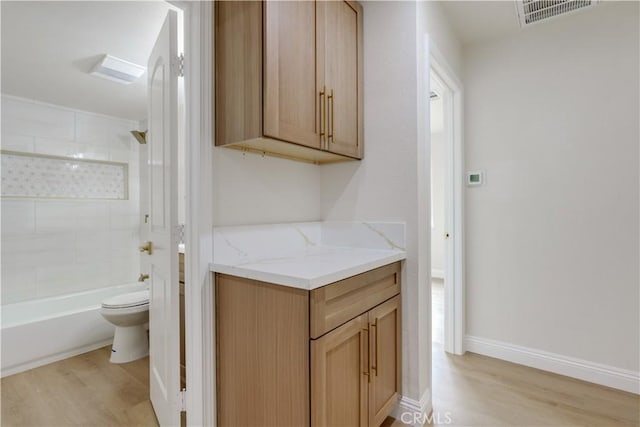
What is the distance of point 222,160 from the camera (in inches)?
54.9

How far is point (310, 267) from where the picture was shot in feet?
4.01

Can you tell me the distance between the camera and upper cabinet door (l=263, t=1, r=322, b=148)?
1201 mm

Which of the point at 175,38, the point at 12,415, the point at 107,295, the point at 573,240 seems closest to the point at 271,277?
the point at 175,38

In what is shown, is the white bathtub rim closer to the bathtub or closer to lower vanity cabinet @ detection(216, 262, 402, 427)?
the bathtub

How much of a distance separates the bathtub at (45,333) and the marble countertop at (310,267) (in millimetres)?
2003

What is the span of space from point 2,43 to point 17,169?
4.35ft

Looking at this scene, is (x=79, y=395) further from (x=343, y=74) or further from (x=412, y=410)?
(x=343, y=74)

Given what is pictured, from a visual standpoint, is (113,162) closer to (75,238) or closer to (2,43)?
(75,238)

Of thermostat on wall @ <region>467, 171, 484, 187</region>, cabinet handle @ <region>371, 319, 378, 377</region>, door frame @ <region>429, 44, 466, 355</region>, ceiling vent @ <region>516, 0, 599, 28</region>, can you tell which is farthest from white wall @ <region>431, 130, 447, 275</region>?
cabinet handle @ <region>371, 319, 378, 377</region>

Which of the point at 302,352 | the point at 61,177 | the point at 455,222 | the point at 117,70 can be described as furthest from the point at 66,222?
the point at 455,222

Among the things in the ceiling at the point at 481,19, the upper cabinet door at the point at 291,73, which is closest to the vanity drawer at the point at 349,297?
the upper cabinet door at the point at 291,73

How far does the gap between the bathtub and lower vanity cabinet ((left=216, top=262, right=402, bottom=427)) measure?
190cm

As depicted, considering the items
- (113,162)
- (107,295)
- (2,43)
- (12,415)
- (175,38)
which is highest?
(2,43)

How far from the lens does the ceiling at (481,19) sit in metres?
1.98
